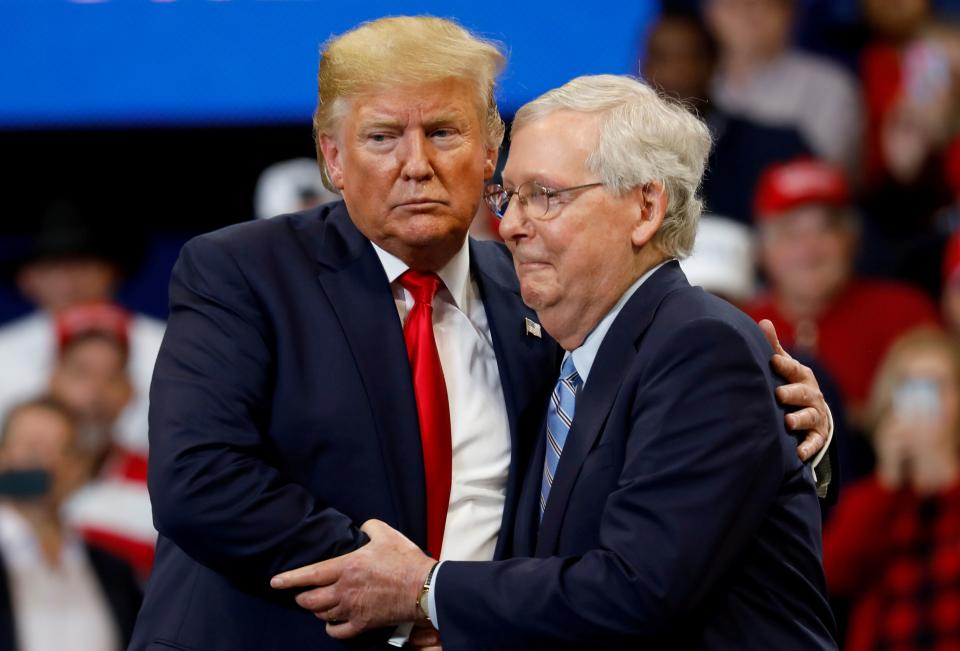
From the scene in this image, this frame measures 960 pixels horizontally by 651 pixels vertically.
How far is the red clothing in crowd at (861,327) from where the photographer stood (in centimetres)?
475

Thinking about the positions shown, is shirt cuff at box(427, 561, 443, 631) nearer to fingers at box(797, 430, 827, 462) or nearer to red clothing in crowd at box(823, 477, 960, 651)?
fingers at box(797, 430, 827, 462)

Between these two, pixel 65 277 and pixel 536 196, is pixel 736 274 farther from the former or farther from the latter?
pixel 536 196

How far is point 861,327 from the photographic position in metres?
4.80

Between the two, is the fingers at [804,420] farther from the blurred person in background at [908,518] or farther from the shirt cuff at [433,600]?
the blurred person in background at [908,518]

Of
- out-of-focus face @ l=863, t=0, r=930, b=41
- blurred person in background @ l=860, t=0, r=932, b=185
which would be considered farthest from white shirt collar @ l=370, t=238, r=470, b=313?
out-of-focus face @ l=863, t=0, r=930, b=41

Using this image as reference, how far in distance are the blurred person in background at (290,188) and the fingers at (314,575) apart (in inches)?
115

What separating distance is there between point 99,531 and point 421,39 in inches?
117

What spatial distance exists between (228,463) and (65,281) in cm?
346

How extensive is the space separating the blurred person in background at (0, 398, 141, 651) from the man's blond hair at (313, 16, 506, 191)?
262cm

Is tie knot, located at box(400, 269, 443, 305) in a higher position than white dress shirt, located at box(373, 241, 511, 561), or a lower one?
higher

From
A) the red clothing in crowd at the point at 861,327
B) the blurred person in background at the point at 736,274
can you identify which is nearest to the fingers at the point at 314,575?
the blurred person in background at the point at 736,274

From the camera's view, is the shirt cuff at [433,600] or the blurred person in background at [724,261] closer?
the shirt cuff at [433,600]

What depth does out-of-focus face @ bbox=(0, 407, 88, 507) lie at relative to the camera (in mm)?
4773

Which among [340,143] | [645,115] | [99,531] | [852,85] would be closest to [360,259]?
[340,143]
